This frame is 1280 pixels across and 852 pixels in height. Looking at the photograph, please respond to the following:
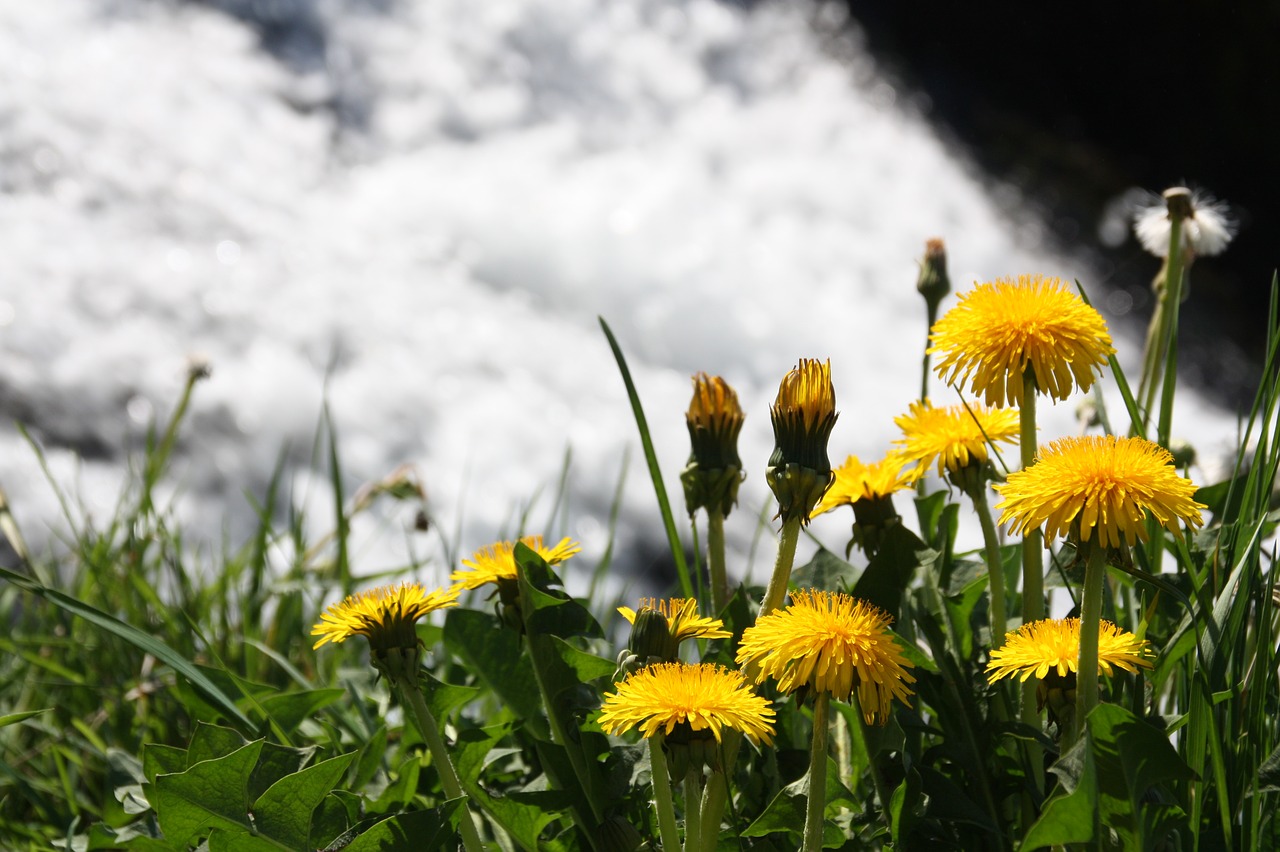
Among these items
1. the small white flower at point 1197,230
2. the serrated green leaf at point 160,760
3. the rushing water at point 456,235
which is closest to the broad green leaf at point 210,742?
the serrated green leaf at point 160,760

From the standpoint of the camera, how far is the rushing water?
3203mm

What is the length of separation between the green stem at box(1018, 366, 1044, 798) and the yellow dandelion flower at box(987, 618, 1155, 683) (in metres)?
0.04

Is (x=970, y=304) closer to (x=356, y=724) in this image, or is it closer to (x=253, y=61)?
(x=356, y=724)

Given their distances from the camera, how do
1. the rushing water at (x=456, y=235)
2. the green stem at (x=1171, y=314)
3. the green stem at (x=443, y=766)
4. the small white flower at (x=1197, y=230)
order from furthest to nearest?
the rushing water at (x=456, y=235) < the small white flower at (x=1197, y=230) < the green stem at (x=1171, y=314) < the green stem at (x=443, y=766)

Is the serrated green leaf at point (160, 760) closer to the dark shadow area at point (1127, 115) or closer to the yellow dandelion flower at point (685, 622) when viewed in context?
the yellow dandelion flower at point (685, 622)

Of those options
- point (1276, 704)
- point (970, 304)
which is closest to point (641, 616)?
point (970, 304)

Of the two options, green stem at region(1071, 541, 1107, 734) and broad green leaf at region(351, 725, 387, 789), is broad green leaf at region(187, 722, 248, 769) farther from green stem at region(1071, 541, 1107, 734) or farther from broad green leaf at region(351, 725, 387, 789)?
green stem at region(1071, 541, 1107, 734)

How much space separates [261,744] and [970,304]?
18.6 inches

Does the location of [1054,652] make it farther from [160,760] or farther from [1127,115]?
[1127,115]

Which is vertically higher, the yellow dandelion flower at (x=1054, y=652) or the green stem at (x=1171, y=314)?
the green stem at (x=1171, y=314)

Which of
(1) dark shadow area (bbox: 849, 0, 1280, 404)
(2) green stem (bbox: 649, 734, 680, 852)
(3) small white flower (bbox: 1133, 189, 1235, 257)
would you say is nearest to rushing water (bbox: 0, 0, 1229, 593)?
(1) dark shadow area (bbox: 849, 0, 1280, 404)

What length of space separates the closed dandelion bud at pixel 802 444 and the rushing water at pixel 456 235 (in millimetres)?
2177

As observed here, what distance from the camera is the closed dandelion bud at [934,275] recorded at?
93cm

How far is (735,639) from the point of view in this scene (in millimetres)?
728
